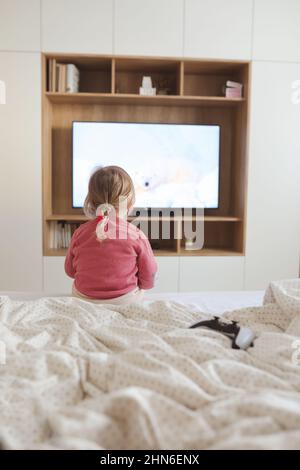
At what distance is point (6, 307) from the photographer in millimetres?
1361

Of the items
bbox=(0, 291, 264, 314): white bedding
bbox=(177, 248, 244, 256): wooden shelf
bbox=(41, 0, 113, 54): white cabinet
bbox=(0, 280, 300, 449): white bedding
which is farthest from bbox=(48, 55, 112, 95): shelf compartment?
bbox=(0, 280, 300, 449): white bedding

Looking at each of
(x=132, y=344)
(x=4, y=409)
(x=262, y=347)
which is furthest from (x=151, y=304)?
(x=4, y=409)

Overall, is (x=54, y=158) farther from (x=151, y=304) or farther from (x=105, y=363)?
(x=105, y=363)

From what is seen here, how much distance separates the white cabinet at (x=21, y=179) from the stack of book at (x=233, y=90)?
1399 millimetres

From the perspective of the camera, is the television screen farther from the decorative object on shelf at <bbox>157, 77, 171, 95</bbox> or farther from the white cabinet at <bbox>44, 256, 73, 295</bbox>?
the white cabinet at <bbox>44, 256, 73, 295</bbox>

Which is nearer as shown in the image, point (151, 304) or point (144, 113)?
point (151, 304)

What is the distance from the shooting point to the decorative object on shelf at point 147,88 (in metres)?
3.36

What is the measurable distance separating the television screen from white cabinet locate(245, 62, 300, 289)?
13.7 inches

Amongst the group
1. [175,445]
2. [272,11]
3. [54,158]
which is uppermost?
[272,11]

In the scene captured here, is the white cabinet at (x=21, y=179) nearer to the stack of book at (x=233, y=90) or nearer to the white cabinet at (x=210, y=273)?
the white cabinet at (x=210, y=273)

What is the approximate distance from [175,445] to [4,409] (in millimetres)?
308

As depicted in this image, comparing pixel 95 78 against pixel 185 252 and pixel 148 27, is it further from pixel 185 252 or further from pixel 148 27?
pixel 185 252

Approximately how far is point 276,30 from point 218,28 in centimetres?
44
